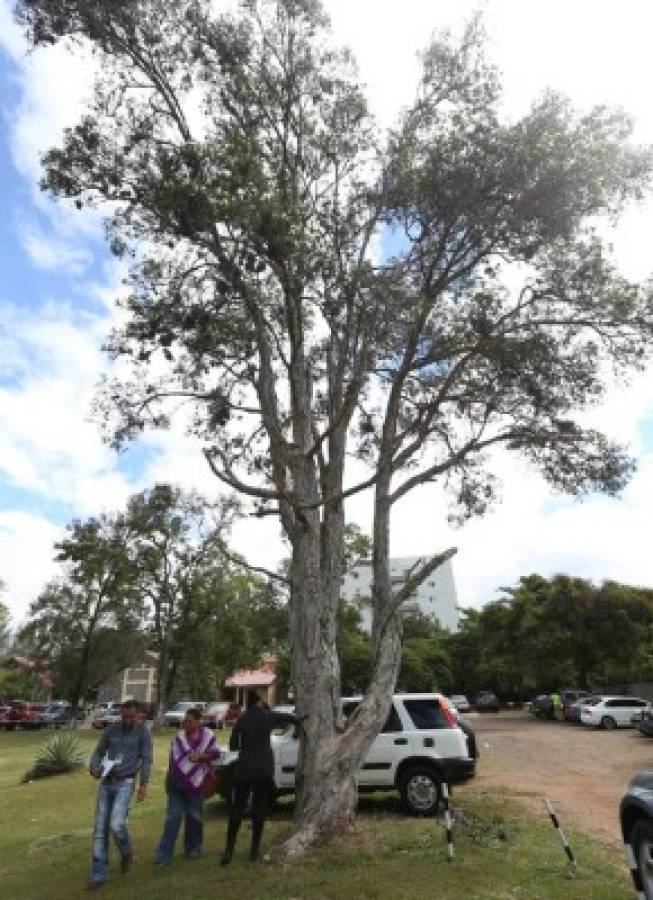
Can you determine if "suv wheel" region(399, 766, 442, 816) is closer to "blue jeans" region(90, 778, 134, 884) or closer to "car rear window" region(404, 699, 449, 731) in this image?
"car rear window" region(404, 699, 449, 731)

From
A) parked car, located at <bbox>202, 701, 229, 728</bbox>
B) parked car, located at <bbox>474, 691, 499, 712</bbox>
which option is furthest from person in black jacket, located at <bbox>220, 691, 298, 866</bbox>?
parked car, located at <bbox>474, 691, 499, 712</bbox>

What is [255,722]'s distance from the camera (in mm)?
7750

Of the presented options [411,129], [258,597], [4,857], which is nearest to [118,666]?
[258,597]

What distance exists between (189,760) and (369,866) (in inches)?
88.2

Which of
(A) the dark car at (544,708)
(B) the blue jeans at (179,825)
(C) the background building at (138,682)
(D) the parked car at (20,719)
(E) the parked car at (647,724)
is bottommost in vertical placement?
(B) the blue jeans at (179,825)

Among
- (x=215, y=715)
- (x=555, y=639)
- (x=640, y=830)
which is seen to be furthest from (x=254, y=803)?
(x=215, y=715)

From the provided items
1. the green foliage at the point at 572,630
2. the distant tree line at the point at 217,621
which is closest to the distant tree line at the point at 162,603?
the distant tree line at the point at 217,621

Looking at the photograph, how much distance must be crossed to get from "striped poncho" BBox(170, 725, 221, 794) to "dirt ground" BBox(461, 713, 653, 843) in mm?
4999

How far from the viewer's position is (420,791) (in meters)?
10.6

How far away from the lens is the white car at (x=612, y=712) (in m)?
29.7

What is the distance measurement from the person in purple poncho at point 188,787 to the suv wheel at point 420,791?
374cm

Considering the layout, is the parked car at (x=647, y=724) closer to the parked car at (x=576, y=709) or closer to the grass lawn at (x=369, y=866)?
the parked car at (x=576, y=709)

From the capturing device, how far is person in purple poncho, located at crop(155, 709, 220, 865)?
7805mm

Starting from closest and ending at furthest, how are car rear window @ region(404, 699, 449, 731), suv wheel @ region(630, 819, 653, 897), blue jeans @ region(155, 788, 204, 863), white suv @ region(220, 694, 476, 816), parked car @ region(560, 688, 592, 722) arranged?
suv wheel @ region(630, 819, 653, 897), blue jeans @ region(155, 788, 204, 863), white suv @ region(220, 694, 476, 816), car rear window @ region(404, 699, 449, 731), parked car @ region(560, 688, 592, 722)
